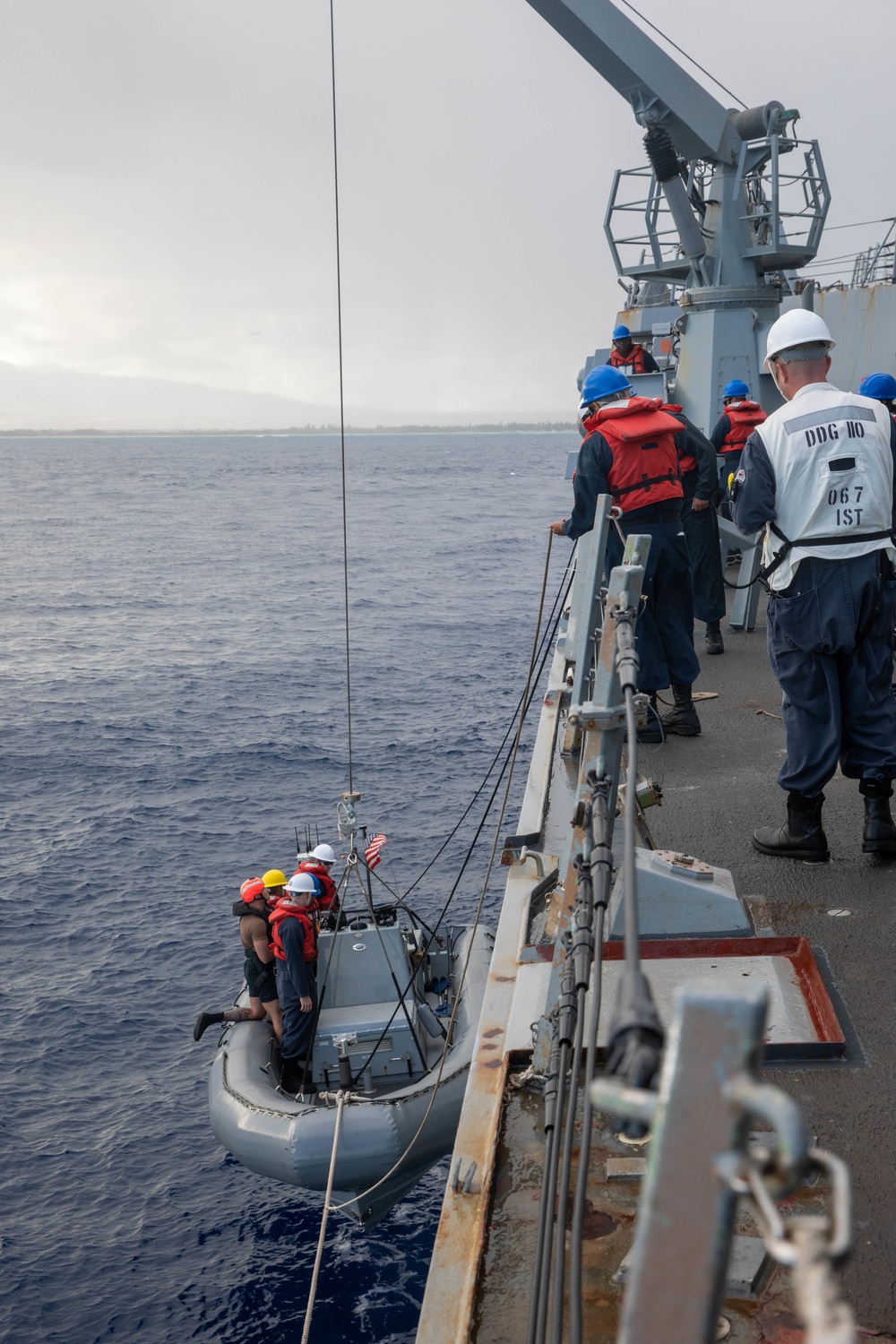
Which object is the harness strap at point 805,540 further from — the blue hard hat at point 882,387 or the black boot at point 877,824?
the blue hard hat at point 882,387

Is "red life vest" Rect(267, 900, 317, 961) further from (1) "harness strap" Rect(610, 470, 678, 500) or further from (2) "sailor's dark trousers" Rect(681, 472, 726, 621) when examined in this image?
(1) "harness strap" Rect(610, 470, 678, 500)

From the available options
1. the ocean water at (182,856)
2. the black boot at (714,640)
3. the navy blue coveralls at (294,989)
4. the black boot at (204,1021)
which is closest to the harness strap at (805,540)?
the black boot at (714,640)

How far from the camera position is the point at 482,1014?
3584 mm

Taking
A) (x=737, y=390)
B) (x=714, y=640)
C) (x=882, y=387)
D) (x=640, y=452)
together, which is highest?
(x=737, y=390)

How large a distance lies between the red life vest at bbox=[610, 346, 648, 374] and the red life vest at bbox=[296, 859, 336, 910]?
17.3 ft

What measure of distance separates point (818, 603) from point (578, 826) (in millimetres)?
1630

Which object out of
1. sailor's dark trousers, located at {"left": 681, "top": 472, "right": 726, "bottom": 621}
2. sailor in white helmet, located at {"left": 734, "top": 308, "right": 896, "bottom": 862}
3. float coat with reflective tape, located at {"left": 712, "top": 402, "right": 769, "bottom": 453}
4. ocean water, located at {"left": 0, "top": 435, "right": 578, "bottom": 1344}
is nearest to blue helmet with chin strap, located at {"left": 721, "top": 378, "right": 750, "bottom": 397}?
float coat with reflective tape, located at {"left": 712, "top": 402, "right": 769, "bottom": 453}

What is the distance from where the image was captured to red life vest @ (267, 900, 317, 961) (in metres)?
8.72

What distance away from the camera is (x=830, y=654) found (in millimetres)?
3977

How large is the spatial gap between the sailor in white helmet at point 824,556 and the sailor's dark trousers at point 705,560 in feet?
12.3

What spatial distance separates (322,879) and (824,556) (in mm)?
6772

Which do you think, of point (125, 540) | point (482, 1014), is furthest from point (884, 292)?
point (125, 540)

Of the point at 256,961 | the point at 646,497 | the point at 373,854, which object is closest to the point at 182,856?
the point at 373,854

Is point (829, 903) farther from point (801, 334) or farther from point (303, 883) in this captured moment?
point (303, 883)
